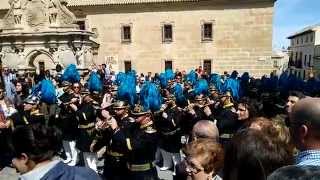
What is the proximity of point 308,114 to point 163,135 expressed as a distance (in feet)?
23.2

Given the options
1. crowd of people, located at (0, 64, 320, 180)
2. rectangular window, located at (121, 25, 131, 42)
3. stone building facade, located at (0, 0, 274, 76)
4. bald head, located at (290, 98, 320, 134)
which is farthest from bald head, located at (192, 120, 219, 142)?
rectangular window, located at (121, 25, 131, 42)

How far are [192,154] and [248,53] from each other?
3167 centimetres

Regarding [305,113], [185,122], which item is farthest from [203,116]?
[305,113]

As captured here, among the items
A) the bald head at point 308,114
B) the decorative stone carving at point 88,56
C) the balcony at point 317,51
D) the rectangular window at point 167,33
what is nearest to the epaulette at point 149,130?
the bald head at point 308,114

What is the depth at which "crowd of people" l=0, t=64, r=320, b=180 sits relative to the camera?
310 centimetres

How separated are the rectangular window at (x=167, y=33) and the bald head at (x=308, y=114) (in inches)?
1283

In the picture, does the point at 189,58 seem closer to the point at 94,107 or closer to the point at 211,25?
the point at 211,25

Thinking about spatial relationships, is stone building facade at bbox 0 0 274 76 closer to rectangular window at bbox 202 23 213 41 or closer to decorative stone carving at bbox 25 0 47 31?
rectangular window at bbox 202 23 213 41

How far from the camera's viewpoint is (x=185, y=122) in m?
9.95

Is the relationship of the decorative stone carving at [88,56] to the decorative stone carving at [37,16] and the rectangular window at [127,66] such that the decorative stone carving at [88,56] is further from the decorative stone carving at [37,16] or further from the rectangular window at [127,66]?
the rectangular window at [127,66]

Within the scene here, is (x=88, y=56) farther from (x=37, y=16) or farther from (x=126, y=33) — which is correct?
(x=126, y=33)

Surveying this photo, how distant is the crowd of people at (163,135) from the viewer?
3.10m

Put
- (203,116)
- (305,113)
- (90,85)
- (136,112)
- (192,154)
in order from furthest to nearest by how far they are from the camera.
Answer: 1. (90,85)
2. (203,116)
3. (136,112)
4. (192,154)
5. (305,113)

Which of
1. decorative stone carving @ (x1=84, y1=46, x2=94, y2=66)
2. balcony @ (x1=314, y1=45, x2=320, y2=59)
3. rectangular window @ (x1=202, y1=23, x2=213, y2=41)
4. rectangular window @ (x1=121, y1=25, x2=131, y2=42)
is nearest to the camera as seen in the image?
decorative stone carving @ (x1=84, y1=46, x2=94, y2=66)
